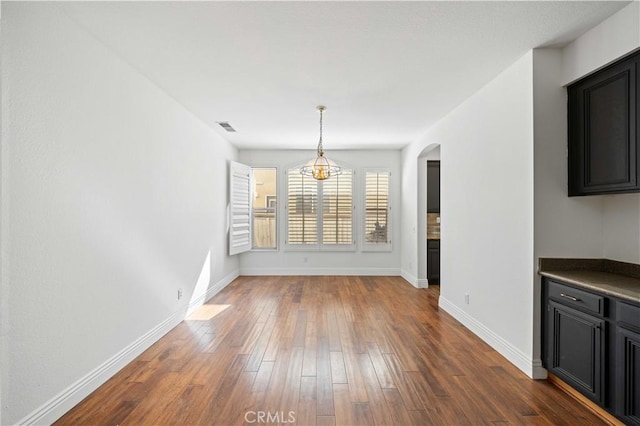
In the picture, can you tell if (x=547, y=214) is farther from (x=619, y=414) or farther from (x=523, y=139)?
(x=619, y=414)

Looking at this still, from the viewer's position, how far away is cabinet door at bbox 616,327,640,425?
1.99 meters

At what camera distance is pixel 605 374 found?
2195mm

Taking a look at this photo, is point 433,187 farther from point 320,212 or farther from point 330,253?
point 330,253

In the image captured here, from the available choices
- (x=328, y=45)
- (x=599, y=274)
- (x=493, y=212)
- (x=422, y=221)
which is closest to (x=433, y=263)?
(x=422, y=221)

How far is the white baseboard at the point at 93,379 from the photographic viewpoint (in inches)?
83.0

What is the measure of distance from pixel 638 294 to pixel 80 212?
365 centimetres

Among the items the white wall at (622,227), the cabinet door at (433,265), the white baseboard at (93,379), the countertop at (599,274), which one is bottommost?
the white baseboard at (93,379)

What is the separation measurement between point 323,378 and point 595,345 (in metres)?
1.92

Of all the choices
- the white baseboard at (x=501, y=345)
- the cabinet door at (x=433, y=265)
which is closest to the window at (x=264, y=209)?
the cabinet door at (x=433, y=265)

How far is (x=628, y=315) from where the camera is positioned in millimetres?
2049

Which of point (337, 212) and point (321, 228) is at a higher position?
point (337, 212)

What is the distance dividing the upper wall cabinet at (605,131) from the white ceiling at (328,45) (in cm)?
43

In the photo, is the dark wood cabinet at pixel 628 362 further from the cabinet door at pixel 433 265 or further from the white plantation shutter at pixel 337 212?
the white plantation shutter at pixel 337 212

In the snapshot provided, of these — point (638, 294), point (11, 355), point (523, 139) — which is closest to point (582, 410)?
point (638, 294)
